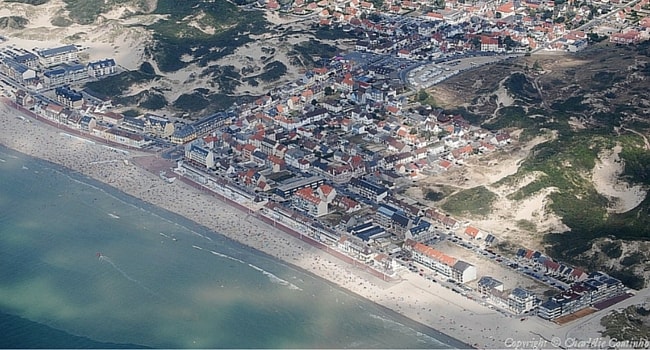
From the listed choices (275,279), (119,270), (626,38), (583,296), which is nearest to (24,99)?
(119,270)

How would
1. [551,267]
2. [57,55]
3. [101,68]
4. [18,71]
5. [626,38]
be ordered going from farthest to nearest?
[626,38], [57,55], [101,68], [18,71], [551,267]

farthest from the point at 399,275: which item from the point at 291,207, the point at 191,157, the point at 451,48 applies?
the point at 451,48

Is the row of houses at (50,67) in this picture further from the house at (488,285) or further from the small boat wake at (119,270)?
the house at (488,285)

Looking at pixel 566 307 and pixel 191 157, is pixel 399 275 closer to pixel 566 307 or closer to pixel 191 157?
pixel 566 307

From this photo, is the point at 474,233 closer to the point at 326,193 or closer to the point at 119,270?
the point at 326,193

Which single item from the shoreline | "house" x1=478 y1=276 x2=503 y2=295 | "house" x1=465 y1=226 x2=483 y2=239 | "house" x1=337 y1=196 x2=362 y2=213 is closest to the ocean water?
the shoreline
